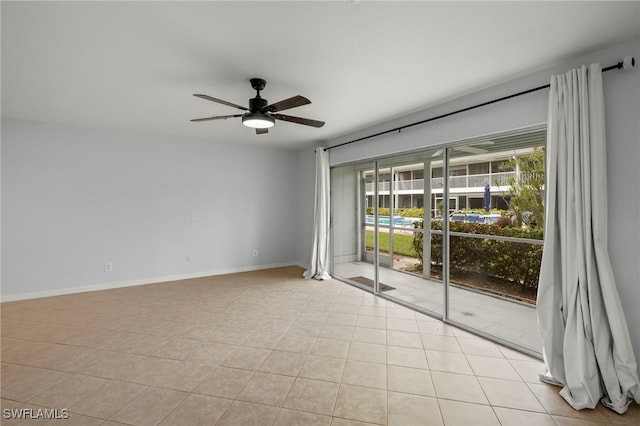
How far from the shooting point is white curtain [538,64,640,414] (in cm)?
198

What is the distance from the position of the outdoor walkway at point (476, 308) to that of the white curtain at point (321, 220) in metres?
1.14

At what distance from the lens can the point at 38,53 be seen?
2223mm

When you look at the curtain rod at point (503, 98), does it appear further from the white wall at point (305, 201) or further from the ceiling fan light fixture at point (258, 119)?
the ceiling fan light fixture at point (258, 119)

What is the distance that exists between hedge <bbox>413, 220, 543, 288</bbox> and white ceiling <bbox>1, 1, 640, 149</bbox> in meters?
1.72

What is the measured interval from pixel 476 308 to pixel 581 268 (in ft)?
5.86

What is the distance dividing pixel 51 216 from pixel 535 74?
631 cm

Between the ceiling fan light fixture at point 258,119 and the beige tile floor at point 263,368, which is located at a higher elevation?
the ceiling fan light fixture at point 258,119

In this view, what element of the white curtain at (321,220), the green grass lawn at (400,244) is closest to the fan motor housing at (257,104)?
the white curtain at (321,220)

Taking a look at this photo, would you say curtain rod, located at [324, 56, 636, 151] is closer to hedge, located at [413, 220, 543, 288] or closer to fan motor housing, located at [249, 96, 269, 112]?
hedge, located at [413, 220, 543, 288]

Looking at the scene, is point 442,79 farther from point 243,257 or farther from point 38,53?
point 243,257

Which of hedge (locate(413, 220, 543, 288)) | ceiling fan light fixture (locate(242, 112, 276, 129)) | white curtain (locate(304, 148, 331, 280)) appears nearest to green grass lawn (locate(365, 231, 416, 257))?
hedge (locate(413, 220, 543, 288))

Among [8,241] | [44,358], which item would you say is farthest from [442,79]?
[8,241]

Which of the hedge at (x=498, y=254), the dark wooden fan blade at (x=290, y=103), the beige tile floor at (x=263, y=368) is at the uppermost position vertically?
the dark wooden fan blade at (x=290, y=103)

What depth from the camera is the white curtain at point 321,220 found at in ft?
17.2
